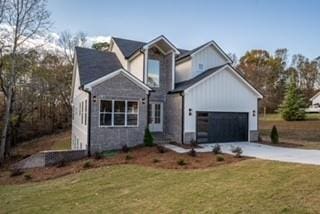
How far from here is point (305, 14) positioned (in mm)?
15844

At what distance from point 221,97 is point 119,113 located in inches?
263

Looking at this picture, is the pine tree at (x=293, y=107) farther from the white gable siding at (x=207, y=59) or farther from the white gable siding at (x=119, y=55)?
the white gable siding at (x=119, y=55)

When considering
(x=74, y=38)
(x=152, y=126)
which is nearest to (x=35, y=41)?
(x=152, y=126)

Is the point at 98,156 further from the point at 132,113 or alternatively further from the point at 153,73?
the point at 153,73

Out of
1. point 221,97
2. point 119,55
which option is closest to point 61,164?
point 119,55

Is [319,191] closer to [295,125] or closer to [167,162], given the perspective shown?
[167,162]

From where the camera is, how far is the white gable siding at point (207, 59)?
19.9m

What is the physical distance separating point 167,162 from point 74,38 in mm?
33405

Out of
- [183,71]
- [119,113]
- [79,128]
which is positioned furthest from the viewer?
[183,71]

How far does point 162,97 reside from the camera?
63.6ft

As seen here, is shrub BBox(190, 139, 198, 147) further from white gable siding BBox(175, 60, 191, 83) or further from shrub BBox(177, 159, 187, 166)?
shrub BBox(177, 159, 187, 166)

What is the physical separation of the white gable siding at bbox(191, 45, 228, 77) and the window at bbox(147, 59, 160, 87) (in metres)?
2.40

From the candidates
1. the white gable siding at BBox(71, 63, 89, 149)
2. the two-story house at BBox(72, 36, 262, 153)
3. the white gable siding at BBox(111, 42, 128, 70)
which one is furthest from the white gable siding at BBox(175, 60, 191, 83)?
the white gable siding at BBox(71, 63, 89, 149)

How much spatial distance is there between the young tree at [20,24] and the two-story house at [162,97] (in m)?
3.14
